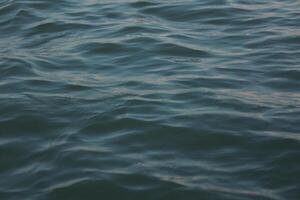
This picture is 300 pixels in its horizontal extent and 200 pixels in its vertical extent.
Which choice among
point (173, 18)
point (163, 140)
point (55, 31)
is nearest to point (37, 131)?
point (163, 140)

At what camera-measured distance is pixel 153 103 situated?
6.45m

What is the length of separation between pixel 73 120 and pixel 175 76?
160 cm

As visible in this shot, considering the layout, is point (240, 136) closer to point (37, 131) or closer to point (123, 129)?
point (123, 129)

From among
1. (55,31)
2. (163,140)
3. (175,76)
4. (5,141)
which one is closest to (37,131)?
(5,141)

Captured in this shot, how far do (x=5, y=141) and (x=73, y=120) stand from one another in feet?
2.46

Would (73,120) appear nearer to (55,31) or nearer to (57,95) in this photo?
(57,95)

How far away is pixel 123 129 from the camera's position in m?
5.90

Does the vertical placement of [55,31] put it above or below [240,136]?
above

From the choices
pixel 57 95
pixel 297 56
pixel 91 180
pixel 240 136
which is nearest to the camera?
pixel 91 180

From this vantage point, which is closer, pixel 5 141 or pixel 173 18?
pixel 5 141

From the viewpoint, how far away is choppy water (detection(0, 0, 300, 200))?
498 centimetres

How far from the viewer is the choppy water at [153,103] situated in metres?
4.98

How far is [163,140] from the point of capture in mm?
5676

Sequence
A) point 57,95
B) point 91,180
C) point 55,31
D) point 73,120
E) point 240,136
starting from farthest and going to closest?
point 55,31 < point 57,95 < point 73,120 < point 240,136 < point 91,180
